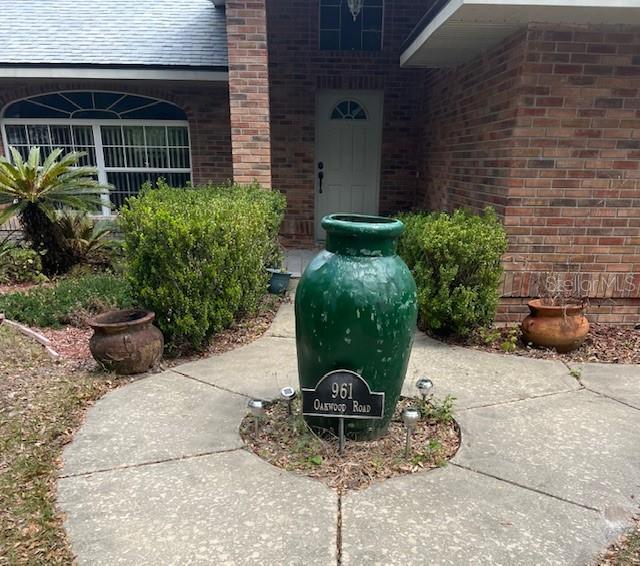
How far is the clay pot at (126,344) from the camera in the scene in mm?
3768

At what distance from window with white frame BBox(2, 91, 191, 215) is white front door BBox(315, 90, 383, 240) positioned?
2456 mm

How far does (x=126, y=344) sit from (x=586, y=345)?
13.4 ft

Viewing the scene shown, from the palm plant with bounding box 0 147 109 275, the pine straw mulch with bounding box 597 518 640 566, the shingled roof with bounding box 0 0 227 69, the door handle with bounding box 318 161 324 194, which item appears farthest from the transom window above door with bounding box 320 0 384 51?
the pine straw mulch with bounding box 597 518 640 566

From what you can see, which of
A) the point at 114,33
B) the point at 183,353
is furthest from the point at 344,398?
the point at 114,33

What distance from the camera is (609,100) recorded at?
4.49 m

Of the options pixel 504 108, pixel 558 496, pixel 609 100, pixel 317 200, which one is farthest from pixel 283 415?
pixel 317 200

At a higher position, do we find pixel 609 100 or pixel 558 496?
pixel 609 100

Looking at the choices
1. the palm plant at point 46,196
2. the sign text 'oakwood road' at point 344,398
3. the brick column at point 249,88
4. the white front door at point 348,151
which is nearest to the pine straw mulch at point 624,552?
the sign text 'oakwood road' at point 344,398

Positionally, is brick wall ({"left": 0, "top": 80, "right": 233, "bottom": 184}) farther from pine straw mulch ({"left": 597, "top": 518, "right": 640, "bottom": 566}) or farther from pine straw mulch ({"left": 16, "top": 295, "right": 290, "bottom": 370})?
pine straw mulch ({"left": 597, "top": 518, "right": 640, "bottom": 566})

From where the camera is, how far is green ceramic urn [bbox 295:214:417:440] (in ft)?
8.48

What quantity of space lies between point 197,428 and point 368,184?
6862 mm

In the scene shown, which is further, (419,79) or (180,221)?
(419,79)

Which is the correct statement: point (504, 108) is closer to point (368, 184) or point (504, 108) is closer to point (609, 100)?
point (609, 100)

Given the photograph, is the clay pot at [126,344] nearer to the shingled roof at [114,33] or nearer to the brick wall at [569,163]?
the brick wall at [569,163]
